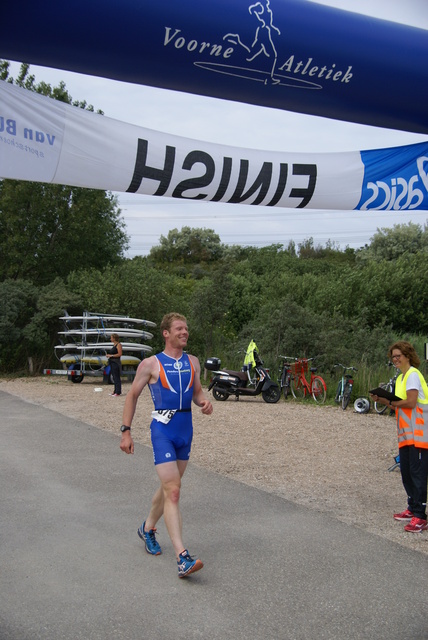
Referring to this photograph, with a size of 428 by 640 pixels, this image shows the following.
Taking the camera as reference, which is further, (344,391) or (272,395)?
(272,395)

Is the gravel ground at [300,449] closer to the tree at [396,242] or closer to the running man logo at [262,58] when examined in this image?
the running man logo at [262,58]

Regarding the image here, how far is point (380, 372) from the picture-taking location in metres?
18.6

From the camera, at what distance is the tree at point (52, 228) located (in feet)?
80.9

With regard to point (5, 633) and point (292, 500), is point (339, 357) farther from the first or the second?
point (5, 633)

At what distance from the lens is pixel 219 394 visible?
18.9m

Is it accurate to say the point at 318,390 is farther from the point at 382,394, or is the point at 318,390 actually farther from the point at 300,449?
the point at 382,394

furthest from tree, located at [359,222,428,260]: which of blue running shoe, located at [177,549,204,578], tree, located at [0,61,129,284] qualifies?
blue running shoe, located at [177,549,204,578]

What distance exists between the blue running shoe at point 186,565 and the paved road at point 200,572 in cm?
9

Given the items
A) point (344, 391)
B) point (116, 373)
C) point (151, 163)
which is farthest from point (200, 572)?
point (116, 373)

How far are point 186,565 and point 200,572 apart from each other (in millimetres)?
332

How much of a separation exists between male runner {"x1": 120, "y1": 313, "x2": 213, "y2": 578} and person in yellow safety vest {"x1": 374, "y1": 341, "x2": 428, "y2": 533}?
212 cm

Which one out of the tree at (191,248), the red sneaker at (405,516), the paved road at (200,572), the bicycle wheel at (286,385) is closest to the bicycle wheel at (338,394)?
the bicycle wheel at (286,385)

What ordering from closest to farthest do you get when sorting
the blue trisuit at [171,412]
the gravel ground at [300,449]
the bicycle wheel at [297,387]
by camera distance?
the blue trisuit at [171,412]
the gravel ground at [300,449]
the bicycle wheel at [297,387]

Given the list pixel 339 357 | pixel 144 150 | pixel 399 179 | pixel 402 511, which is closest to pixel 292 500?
pixel 402 511
